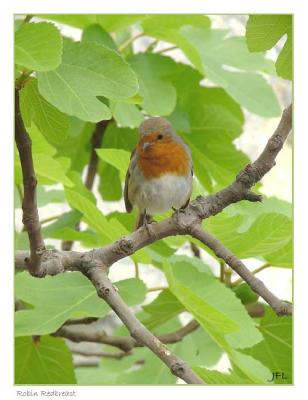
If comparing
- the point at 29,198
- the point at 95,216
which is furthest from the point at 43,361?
the point at 29,198

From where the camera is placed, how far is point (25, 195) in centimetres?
69

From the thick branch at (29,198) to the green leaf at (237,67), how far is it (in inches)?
15.8

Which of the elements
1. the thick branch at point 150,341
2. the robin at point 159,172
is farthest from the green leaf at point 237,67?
the thick branch at point 150,341

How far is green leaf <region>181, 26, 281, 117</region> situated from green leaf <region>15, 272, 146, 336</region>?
1.08 ft

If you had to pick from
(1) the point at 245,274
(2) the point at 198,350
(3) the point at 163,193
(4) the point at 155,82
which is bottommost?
(2) the point at 198,350

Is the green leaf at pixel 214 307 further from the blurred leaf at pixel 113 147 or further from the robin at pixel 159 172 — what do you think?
the blurred leaf at pixel 113 147

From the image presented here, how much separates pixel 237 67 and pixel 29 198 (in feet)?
1.81

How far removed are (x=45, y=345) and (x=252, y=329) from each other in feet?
0.97

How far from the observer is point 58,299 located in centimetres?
87

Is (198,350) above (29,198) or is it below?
below

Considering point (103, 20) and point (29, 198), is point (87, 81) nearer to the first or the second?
point (29, 198)

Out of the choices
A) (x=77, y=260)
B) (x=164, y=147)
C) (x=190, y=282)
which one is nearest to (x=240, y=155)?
(x=164, y=147)

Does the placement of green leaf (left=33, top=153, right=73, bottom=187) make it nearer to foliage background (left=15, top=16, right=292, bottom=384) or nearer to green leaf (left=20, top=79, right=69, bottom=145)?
foliage background (left=15, top=16, right=292, bottom=384)

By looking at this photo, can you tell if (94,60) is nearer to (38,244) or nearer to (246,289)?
(38,244)
